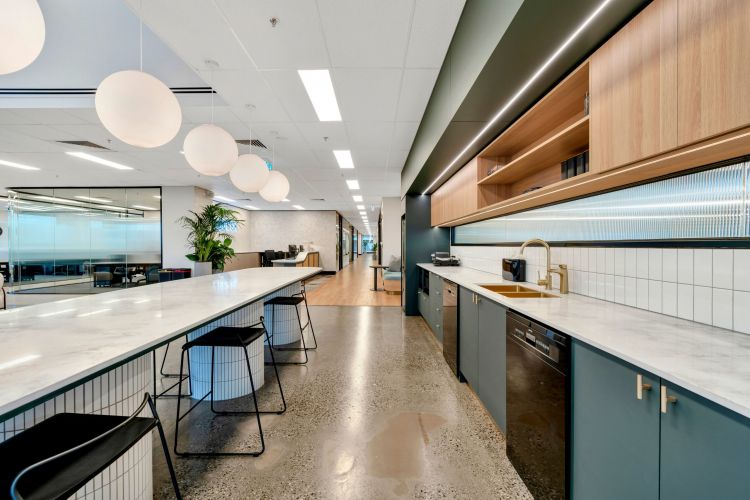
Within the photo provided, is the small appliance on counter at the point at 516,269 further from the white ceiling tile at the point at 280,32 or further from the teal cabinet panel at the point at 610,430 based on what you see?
the white ceiling tile at the point at 280,32

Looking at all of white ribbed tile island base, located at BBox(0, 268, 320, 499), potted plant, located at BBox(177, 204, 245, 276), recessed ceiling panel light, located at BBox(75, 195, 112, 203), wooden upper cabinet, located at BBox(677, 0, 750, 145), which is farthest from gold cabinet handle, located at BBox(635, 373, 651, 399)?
recessed ceiling panel light, located at BBox(75, 195, 112, 203)

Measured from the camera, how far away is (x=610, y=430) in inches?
42.9

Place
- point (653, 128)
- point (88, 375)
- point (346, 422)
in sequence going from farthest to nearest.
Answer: point (346, 422)
point (653, 128)
point (88, 375)

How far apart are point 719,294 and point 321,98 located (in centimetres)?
354

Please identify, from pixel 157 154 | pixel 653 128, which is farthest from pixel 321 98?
pixel 157 154

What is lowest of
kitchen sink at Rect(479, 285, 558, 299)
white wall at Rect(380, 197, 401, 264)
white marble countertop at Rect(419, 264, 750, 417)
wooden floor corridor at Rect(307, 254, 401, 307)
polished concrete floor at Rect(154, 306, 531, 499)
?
polished concrete floor at Rect(154, 306, 531, 499)

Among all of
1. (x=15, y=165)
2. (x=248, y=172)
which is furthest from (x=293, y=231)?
(x=248, y=172)

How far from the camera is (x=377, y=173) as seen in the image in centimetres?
670

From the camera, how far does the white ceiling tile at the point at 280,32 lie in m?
2.01

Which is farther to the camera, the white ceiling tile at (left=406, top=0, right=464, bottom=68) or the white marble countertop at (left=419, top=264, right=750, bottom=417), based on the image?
the white ceiling tile at (left=406, top=0, right=464, bottom=68)

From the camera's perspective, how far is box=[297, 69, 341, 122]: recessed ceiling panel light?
284 cm

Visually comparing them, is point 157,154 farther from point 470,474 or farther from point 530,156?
point 470,474

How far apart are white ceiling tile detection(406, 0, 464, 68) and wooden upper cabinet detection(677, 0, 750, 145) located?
1412mm

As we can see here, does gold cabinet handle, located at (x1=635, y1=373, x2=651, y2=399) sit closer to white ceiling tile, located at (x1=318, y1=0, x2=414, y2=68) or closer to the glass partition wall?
white ceiling tile, located at (x1=318, y1=0, x2=414, y2=68)
